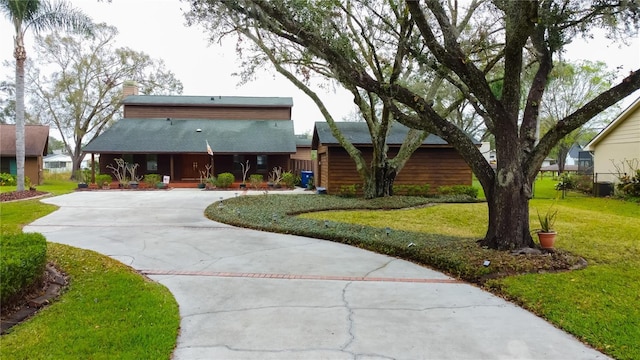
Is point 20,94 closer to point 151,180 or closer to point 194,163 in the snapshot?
point 151,180

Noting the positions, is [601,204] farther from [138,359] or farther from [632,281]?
[138,359]

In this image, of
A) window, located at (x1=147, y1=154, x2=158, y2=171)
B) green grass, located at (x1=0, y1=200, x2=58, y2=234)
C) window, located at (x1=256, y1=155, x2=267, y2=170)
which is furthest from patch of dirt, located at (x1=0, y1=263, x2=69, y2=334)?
window, located at (x1=147, y1=154, x2=158, y2=171)

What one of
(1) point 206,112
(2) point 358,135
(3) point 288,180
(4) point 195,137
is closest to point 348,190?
(2) point 358,135

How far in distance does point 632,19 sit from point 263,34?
31.1 feet

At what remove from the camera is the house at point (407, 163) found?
17.5 metres

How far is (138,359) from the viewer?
2.88 m

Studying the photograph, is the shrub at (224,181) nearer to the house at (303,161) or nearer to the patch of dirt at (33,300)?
the house at (303,161)

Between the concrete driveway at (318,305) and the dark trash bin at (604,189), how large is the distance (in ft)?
47.9

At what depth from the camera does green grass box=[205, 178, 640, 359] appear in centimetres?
388

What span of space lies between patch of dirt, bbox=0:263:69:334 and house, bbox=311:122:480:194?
43.1 ft

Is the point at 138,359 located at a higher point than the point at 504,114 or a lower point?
lower

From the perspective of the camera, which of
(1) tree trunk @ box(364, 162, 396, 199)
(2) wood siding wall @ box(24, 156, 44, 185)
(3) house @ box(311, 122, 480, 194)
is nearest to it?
(1) tree trunk @ box(364, 162, 396, 199)

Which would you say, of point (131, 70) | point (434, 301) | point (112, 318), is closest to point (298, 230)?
point (434, 301)

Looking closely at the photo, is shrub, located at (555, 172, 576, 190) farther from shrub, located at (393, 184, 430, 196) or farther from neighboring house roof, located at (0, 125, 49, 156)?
neighboring house roof, located at (0, 125, 49, 156)
